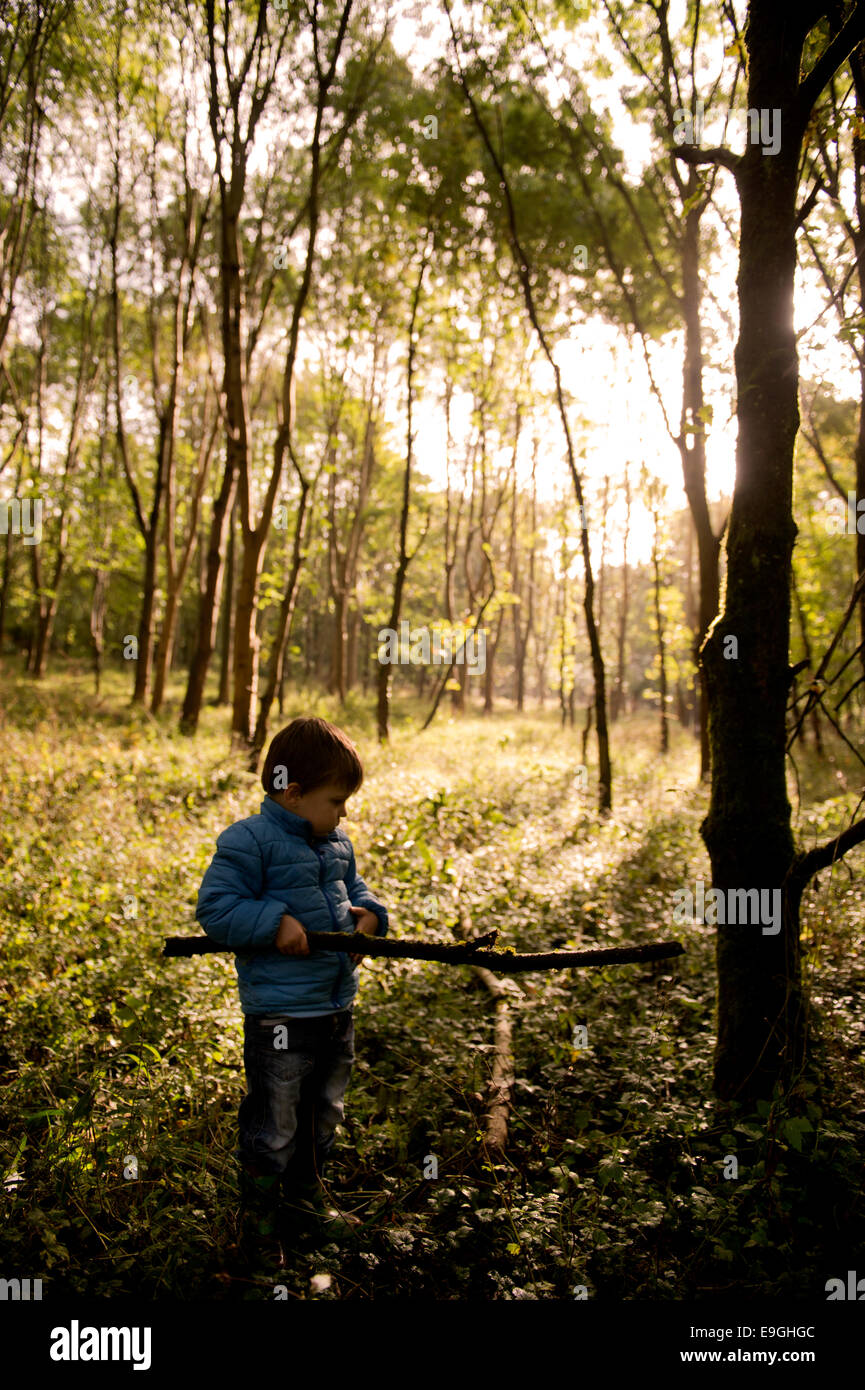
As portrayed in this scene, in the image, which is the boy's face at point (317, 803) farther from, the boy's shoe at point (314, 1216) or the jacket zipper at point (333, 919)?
the boy's shoe at point (314, 1216)

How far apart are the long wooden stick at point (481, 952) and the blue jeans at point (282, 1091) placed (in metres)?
0.63

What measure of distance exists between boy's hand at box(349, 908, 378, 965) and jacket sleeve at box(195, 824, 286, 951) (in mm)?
392

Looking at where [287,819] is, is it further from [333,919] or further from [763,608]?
[763,608]

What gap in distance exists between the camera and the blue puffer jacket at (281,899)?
98.3 inches

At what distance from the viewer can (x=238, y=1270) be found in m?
2.39

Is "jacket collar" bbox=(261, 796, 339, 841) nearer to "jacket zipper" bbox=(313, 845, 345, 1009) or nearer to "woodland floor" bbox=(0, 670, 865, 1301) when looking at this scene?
"jacket zipper" bbox=(313, 845, 345, 1009)

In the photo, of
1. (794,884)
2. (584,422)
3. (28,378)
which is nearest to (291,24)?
(584,422)

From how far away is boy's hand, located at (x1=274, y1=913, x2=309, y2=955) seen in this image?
2342 mm

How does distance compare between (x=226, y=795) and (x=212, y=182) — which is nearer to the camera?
(x=226, y=795)

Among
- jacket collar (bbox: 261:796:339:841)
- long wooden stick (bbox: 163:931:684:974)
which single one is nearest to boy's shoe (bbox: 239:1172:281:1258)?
long wooden stick (bbox: 163:931:684:974)

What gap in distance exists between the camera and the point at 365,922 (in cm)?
284

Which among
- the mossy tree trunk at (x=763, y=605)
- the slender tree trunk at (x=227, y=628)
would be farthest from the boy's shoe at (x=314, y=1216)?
the slender tree trunk at (x=227, y=628)
